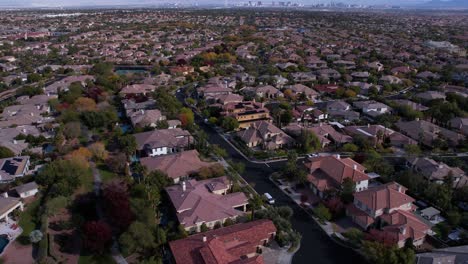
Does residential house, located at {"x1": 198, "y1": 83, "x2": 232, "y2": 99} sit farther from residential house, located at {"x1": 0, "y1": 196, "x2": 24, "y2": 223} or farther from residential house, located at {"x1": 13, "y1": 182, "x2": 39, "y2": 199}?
residential house, located at {"x1": 0, "y1": 196, "x2": 24, "y2": 223}

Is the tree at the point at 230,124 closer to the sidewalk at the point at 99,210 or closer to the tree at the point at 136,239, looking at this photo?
the sidewalk at the point at 99,210

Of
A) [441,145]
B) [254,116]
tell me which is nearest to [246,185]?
[254,116]

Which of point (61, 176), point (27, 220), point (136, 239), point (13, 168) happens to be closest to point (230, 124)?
point (61, 176)

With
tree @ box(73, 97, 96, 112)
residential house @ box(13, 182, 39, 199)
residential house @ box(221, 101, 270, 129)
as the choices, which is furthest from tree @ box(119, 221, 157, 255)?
tree @ box(73, 97, 96, 112)

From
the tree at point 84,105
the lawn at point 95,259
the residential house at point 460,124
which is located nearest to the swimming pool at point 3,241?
the lawn at point 95,259

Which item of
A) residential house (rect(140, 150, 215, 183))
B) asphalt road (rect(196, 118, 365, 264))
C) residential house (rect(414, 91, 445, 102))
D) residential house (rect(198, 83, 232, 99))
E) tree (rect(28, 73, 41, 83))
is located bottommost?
asphalt road (rect(196, 118, 365, 264))
